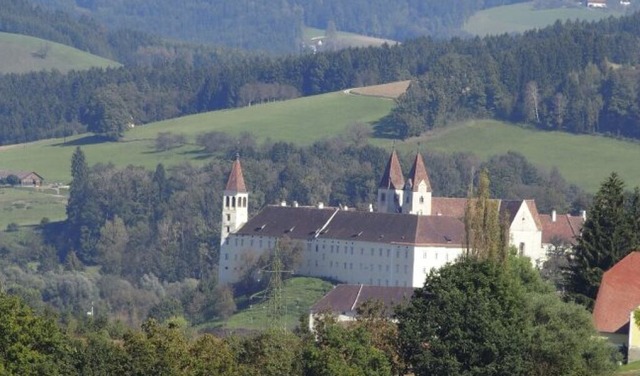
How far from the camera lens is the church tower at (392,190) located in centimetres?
13638

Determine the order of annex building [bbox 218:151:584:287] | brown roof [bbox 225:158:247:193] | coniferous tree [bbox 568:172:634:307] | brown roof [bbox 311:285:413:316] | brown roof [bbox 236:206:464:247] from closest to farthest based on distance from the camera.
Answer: coniferous tree [bbox 568:172:634:307] → brown roof [bbox 311:285:413:316] → annex building [bbox 218:151:584:287] → brown roof [bbox 236:206:464:247] → brown roof [bbox 225:158:247:193]

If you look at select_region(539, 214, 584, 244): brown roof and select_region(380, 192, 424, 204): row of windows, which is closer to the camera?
select_region(539, 214, 584, 244): brown roof

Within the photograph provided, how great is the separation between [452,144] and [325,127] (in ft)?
42.0

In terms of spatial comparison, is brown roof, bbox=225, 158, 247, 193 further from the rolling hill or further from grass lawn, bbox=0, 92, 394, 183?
grass lawn, bbox=0, 92, 394, 183

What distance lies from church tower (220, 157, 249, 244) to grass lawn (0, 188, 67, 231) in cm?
2723

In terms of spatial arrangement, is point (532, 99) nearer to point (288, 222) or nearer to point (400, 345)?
point (288, 222)

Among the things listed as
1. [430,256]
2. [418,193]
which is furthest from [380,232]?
[418,193]

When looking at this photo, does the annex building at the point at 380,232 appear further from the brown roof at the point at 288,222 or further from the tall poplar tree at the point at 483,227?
the tall poplar tree at the point at 483,227

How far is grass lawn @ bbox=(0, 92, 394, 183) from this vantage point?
181 meters

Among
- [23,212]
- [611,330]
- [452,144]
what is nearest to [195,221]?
[23,212]

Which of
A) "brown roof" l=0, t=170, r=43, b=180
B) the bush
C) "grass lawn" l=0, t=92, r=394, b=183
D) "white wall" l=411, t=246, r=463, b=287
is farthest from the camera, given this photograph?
"grass lawn" l=0, t=92, r=394, b=183

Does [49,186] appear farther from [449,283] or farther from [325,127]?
[449,283]

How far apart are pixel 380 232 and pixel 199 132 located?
64173mm

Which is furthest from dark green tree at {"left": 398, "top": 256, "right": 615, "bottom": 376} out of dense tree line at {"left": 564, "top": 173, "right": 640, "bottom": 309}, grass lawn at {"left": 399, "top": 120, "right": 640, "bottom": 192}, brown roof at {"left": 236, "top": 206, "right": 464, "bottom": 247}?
grass lawn at {"left": 399, "top": 120, "right": 640, "bottom": 192}
